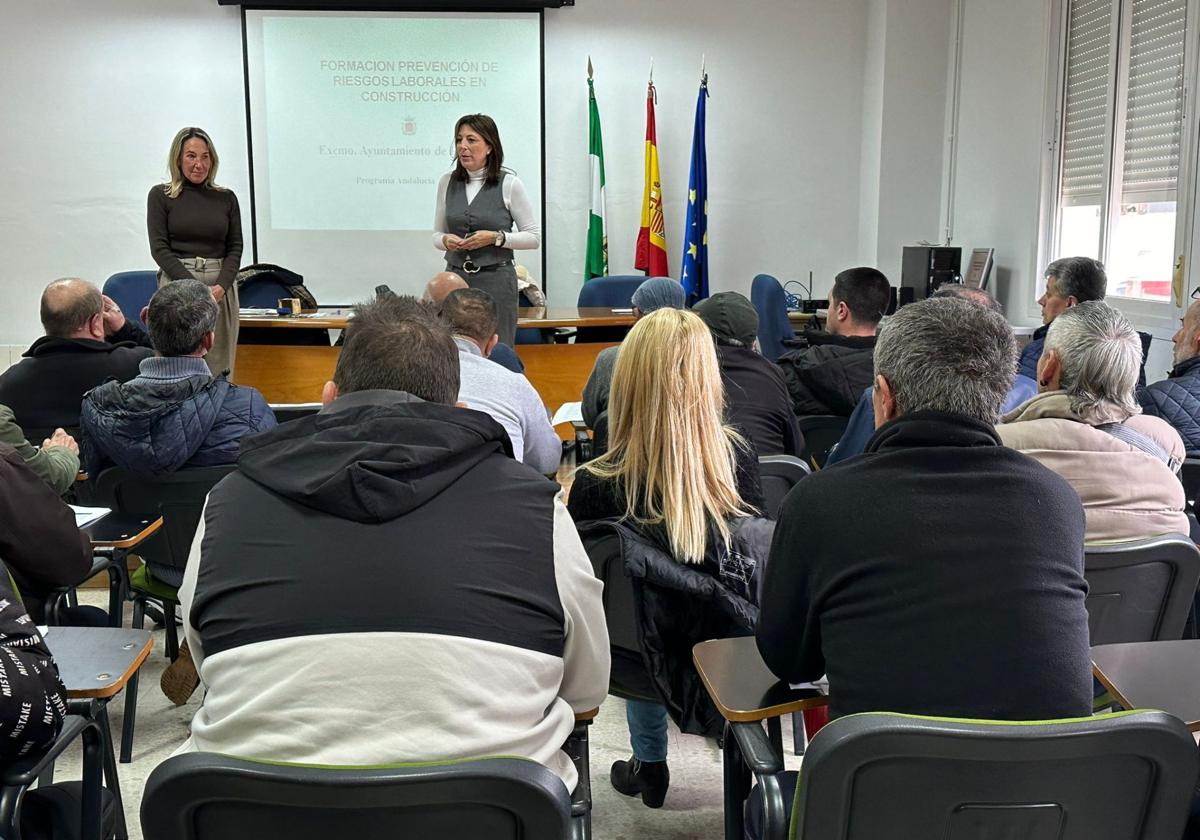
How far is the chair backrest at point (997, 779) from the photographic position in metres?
1.26

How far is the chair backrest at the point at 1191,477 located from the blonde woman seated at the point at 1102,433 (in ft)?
0.95

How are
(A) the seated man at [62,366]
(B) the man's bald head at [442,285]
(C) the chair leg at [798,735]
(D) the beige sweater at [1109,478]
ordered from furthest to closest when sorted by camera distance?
(B) the man's bald head at [442,285], (A) the seated man at [62,366], (C) the chair leg at [798,735], (D) the beige sweater at [1109,478]

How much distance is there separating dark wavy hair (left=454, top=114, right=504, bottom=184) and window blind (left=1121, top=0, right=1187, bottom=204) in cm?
328

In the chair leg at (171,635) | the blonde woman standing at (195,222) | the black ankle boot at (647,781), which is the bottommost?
the black ankle boot at (647,781)

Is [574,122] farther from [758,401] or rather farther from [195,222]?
[758,401]

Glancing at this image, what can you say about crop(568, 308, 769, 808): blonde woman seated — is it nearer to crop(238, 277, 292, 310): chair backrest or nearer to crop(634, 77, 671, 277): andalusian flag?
crop(238, 277, 292, 310): chair backrest

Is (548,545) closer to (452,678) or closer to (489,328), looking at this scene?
(452,678)

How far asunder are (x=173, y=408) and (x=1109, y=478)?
2.32 metres

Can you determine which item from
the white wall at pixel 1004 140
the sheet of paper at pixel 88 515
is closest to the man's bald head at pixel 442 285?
the sheet of paper at pixel 88 515

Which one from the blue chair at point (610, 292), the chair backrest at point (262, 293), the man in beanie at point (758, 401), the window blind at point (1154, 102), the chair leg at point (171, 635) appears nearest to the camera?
the man in beanie at point (758, 401)

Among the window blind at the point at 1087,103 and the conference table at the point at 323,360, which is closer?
the conference table at the point at 323,360

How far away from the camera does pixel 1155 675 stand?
1690 mm

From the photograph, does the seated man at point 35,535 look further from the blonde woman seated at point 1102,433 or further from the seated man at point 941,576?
the blonde woman seated at point 1102,433

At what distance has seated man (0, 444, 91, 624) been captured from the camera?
2064 mm
